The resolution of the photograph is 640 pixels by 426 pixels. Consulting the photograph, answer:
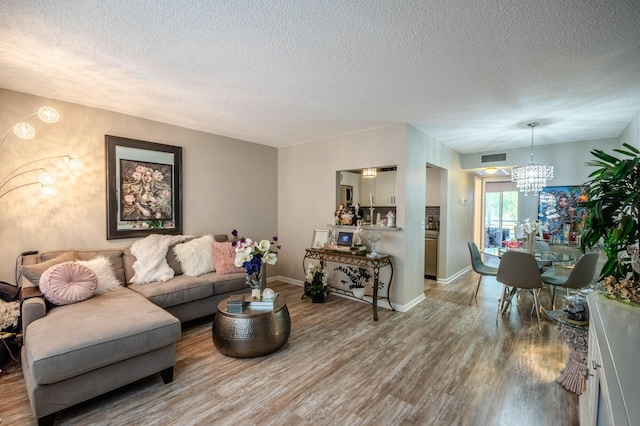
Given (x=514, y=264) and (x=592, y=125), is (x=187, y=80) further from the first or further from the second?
(x=592, y=125)

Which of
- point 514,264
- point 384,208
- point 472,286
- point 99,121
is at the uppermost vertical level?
point 99,121

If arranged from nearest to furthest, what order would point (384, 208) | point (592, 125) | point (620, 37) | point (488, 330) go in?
point (620, 37) < point (488, 330) < point (592, 125) < point (384, 208)

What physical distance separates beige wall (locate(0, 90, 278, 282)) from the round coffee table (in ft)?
6.57

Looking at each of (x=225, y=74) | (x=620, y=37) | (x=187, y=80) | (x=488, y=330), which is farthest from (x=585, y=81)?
(x=187, y=80)

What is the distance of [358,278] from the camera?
424cm

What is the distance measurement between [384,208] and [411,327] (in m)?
2.73

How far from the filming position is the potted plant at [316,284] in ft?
13.6

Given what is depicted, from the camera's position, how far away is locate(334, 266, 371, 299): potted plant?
4148mm

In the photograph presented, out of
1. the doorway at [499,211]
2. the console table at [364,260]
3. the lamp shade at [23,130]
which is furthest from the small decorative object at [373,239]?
the doorway at [499,211]

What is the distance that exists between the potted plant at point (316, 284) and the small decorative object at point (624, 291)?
3.00 m

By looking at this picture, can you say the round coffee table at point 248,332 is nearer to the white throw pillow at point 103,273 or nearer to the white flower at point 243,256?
the white flower at point 243,256

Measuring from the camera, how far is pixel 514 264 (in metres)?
3.46

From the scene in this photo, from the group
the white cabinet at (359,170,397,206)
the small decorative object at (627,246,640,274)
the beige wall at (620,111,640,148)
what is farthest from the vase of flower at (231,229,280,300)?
the beige wall at (620,111,640,148)

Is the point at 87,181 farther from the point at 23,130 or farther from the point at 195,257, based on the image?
the point at 195,257
